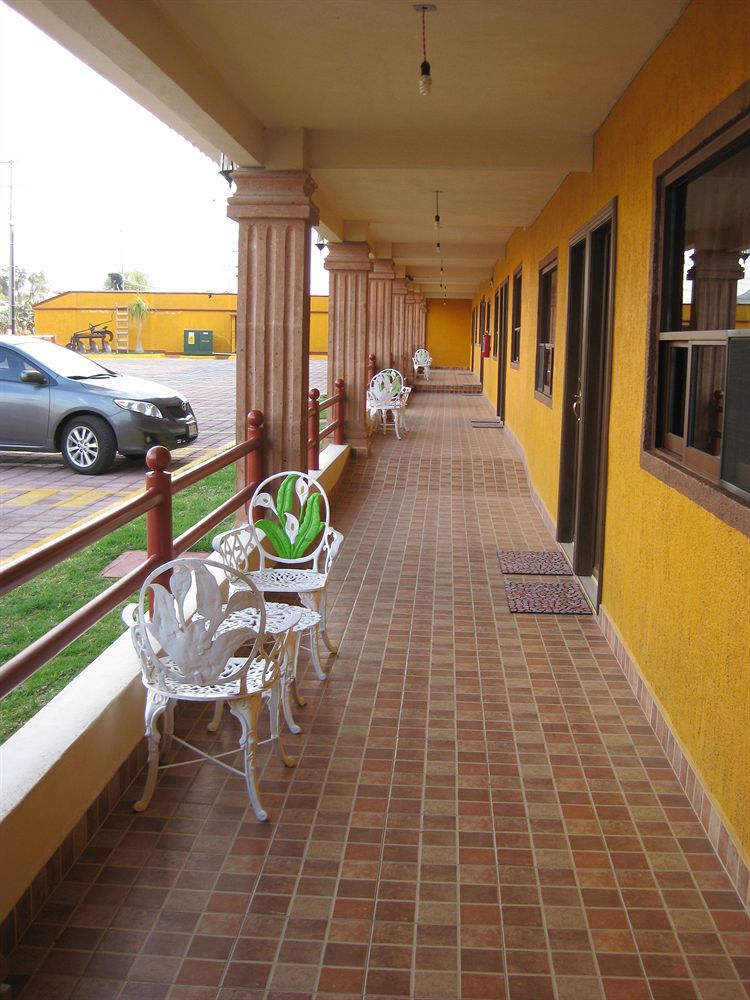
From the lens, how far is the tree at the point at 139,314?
30797 mm

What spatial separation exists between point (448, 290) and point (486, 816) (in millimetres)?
21761

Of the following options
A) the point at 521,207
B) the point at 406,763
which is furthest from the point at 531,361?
the point at 406,763

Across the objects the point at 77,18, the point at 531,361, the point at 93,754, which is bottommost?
the point at 93,754

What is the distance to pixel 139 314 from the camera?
102 ft

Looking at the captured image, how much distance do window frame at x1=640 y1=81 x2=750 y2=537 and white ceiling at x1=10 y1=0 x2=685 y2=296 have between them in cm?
58

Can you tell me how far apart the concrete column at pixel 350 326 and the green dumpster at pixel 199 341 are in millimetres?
20989

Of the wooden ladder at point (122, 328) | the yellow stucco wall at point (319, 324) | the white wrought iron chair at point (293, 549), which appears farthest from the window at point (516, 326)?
the wooden ladder at point (122, 328)

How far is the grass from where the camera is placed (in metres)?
4.30

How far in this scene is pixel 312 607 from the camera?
4.41m

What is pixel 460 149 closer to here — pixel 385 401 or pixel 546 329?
pixel 546 329

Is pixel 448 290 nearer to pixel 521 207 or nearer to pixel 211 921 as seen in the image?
pixel 521 207

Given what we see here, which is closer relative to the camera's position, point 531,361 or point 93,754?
point 93,754

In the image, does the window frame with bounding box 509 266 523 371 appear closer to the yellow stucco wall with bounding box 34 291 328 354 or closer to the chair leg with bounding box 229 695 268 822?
Result: the chair leg with bounding box 229 695 268 822

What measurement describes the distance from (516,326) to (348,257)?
238cm
